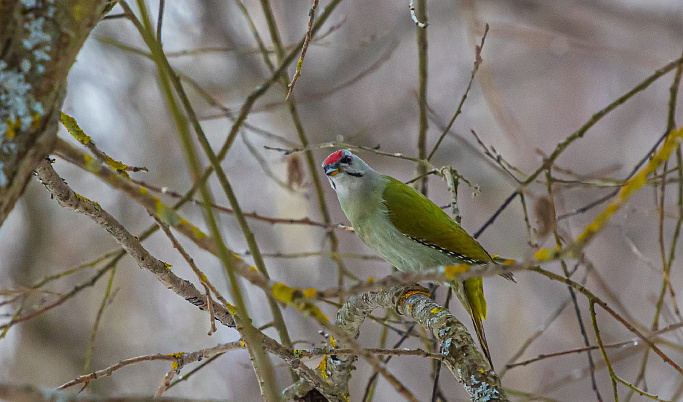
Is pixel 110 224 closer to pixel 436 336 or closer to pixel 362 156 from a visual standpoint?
pixel 436 336

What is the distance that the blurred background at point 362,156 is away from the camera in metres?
7.73

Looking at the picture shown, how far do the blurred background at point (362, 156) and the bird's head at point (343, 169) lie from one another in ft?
11.1

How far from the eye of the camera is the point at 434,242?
11.0 ft

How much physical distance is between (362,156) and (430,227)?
3937 millimetres

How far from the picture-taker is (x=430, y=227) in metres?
3.37

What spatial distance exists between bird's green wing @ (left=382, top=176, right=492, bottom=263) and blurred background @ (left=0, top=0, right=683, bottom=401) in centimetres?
380

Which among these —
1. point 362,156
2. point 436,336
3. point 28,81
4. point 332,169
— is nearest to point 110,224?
point 28,81

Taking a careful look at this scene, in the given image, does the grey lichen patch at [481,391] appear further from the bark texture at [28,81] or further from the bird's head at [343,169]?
the bird's head at [343,169]

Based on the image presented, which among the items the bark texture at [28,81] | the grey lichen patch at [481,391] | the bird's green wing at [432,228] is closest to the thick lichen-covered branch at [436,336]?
the grey lichen patch at [481,391]

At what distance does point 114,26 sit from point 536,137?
7.40 meters

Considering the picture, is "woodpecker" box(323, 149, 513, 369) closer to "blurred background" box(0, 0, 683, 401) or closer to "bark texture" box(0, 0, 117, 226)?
"bark texture" box(0, 0, 117, 226)

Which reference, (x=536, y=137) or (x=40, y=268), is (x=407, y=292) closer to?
(x=40, y=268)

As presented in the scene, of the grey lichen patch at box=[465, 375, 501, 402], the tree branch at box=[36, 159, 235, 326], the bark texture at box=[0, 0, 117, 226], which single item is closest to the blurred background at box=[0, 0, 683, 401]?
the tree branch at box=[36, 159, 235, 326]

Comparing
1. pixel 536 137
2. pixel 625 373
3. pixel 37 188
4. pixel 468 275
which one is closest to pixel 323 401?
pixel 468 275
